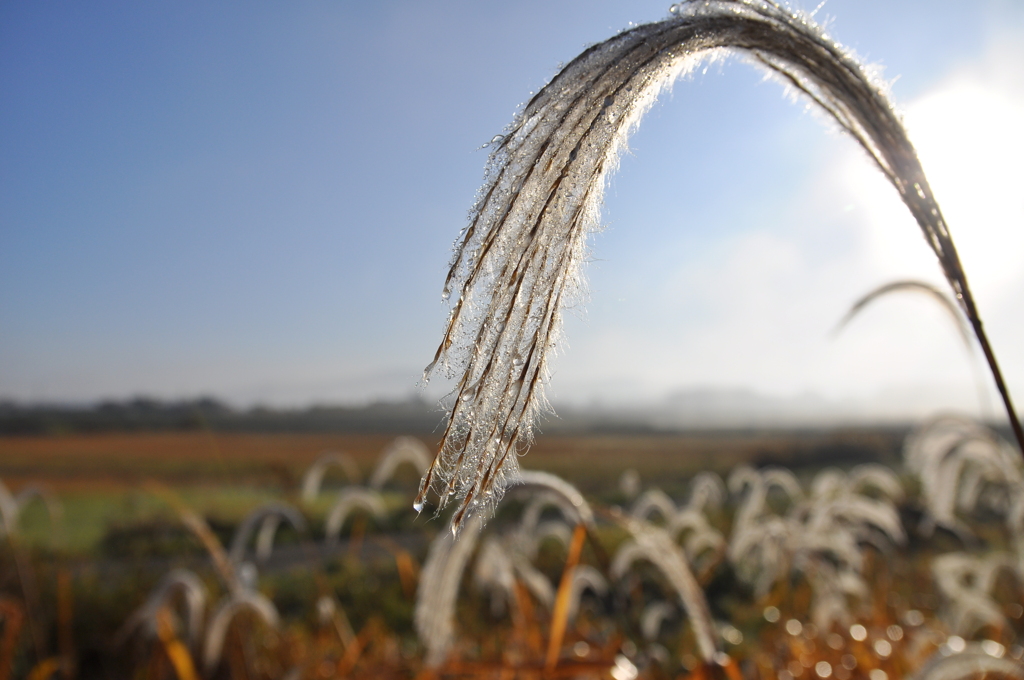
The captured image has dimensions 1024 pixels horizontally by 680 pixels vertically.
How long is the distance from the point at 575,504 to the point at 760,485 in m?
2.76

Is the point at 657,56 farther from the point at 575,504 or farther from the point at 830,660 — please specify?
the point at 830,660

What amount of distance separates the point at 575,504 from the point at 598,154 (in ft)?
2.95

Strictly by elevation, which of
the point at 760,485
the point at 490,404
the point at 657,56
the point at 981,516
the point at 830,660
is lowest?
A: the point at 981,516

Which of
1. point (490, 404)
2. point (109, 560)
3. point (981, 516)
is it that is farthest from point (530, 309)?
point (981, 516)

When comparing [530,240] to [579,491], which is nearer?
[530,240]

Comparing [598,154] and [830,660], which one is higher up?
[598,154]

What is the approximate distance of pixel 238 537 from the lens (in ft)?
7.88

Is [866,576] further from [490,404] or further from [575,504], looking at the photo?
[490,404]

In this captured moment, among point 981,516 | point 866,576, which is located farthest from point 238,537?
point 981,516

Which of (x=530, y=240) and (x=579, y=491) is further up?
(x=530, y=240)

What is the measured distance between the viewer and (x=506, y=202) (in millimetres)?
480

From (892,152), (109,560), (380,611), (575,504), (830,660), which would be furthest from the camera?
(109,560)

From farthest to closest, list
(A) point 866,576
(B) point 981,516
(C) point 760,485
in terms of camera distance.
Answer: (B) point 981,516 → (A) point 866,576 → (C) point 760,485

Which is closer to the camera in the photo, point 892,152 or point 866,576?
point 892,152
